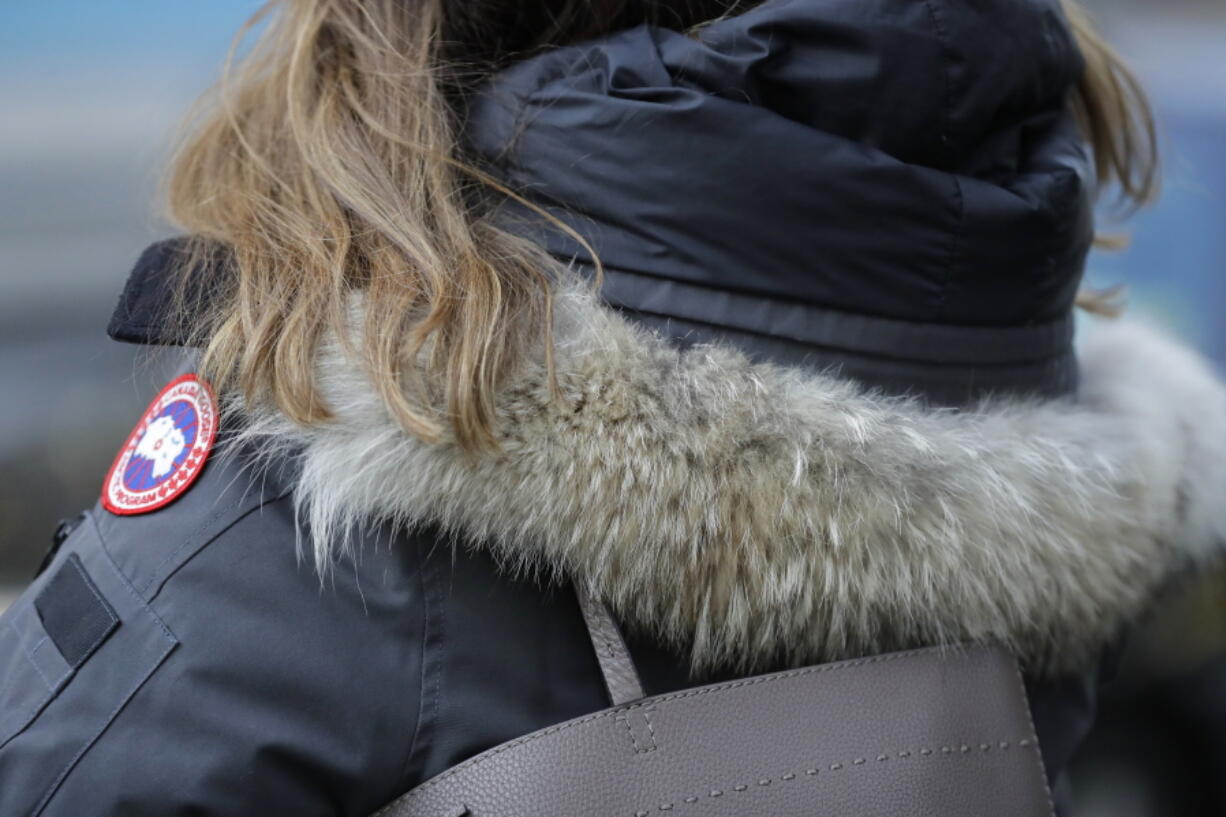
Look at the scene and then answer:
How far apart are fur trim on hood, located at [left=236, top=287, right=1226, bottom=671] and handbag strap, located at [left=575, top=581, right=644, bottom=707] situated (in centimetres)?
2

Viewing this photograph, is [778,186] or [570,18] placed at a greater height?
[570,18]

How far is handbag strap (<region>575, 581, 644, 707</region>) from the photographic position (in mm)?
801

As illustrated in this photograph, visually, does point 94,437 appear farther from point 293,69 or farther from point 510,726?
point 510,726

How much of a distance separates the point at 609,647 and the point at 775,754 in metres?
0.16

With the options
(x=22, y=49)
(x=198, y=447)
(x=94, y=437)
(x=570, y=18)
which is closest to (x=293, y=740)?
(x=198, y=447)

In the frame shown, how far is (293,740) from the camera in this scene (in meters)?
0.74

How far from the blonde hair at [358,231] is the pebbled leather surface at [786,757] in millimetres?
261

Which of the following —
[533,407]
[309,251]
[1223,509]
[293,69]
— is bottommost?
[1223,509]

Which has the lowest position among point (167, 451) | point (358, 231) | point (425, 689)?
point (425, 689)

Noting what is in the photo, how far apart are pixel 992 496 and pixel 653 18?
58 cm

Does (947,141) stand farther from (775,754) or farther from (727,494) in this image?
(775,754)

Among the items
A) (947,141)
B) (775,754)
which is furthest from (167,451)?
(947,141)

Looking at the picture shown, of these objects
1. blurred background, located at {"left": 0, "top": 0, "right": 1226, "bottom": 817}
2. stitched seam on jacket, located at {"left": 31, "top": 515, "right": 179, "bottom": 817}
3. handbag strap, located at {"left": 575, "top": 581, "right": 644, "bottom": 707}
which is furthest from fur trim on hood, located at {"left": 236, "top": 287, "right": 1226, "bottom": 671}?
blurred background, located at {"left": 0, "top": 0, "right": 1226, "bottom": 817}

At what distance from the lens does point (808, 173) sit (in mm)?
812
